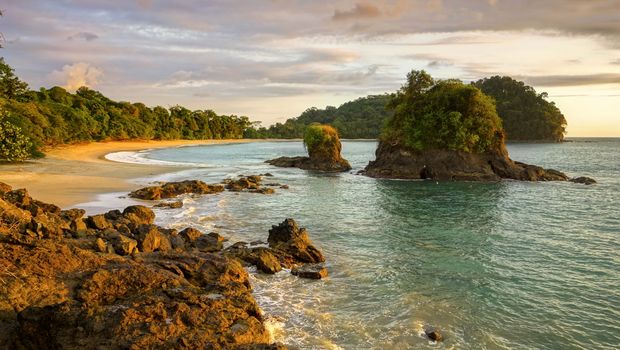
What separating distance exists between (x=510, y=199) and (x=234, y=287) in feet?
118

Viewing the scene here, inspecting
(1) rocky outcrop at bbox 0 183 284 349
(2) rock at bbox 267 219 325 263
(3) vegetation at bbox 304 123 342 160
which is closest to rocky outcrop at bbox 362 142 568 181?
(3) vegetation at bbox 304 123 342 160

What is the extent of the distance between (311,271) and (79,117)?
94.8 meters

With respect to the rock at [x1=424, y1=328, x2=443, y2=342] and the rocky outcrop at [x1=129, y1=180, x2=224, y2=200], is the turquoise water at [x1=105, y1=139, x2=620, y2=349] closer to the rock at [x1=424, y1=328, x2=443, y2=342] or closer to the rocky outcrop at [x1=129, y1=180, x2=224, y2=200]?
the rock at [x1=424, y1=328, x2=443, y2=342]

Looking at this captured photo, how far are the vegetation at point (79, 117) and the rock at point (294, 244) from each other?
32165 mm

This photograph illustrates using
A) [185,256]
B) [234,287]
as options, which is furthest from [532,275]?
[185,256]

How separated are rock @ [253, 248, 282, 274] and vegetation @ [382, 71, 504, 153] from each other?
44.8 metres

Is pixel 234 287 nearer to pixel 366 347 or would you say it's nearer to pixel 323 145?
pixel 366 347

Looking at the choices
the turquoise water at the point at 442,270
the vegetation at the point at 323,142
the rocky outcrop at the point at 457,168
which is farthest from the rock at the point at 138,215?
the vegetation at the point at 323,142

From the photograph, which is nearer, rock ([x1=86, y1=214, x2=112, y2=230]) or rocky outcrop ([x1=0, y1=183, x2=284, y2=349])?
rocky outcrop ([x1=0, y1=183, x2=284, y2=349])

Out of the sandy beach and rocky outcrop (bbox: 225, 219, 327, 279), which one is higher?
the sandy beach

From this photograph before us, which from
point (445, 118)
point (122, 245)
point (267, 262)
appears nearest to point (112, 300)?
point (122, 245)

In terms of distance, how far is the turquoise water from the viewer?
13.8m

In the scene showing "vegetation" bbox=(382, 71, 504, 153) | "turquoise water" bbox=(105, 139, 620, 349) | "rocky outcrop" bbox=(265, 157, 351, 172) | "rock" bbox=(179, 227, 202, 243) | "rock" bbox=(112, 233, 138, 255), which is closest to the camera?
"turquoise water" bbox=(105, 139, 620, 349)

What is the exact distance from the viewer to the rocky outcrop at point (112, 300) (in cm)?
939
